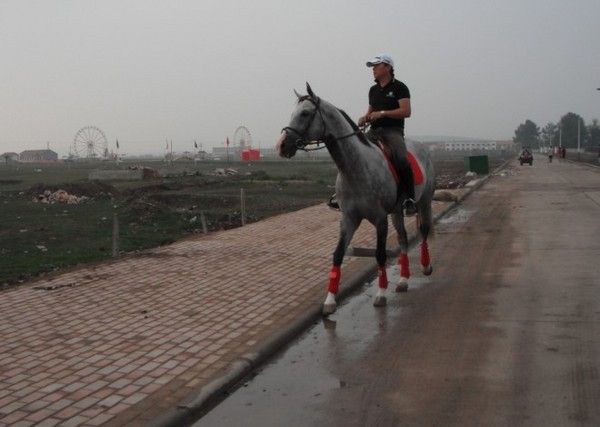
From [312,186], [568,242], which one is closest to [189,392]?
[568,242]

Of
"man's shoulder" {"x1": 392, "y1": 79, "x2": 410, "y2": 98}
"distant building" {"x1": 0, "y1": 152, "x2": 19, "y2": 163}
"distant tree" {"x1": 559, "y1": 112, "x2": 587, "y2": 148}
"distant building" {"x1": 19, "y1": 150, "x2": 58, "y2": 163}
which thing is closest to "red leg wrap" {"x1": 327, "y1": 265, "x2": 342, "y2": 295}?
"man's shoulder" {"x1": 392, "y1": 79, "x2": 410, "y2": 98}

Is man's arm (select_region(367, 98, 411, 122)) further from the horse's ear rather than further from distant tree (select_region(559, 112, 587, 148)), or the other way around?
distant tree (select_region(559, 112, 587, 148))

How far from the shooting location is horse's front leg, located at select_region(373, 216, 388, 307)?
768 cm

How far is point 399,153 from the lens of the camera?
8.08 metres

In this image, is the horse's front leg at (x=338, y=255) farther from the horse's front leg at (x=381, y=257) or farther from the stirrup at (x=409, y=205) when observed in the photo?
the stirrup at (x=409, y=205)

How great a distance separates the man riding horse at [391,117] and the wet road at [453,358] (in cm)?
142

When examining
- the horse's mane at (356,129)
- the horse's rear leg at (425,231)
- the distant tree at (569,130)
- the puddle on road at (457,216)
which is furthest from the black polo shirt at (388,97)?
the distant tree at (569,130)

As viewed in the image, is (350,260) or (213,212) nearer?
(350,260)

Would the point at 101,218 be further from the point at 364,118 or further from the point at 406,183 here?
the point at 406,183

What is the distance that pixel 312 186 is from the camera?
1287 inches

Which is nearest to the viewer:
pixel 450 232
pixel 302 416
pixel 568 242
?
pixel 302 416

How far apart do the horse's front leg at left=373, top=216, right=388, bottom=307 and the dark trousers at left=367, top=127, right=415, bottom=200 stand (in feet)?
2.40

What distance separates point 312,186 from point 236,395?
90.7ft

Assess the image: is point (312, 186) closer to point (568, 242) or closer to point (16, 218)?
point (16, 218)
